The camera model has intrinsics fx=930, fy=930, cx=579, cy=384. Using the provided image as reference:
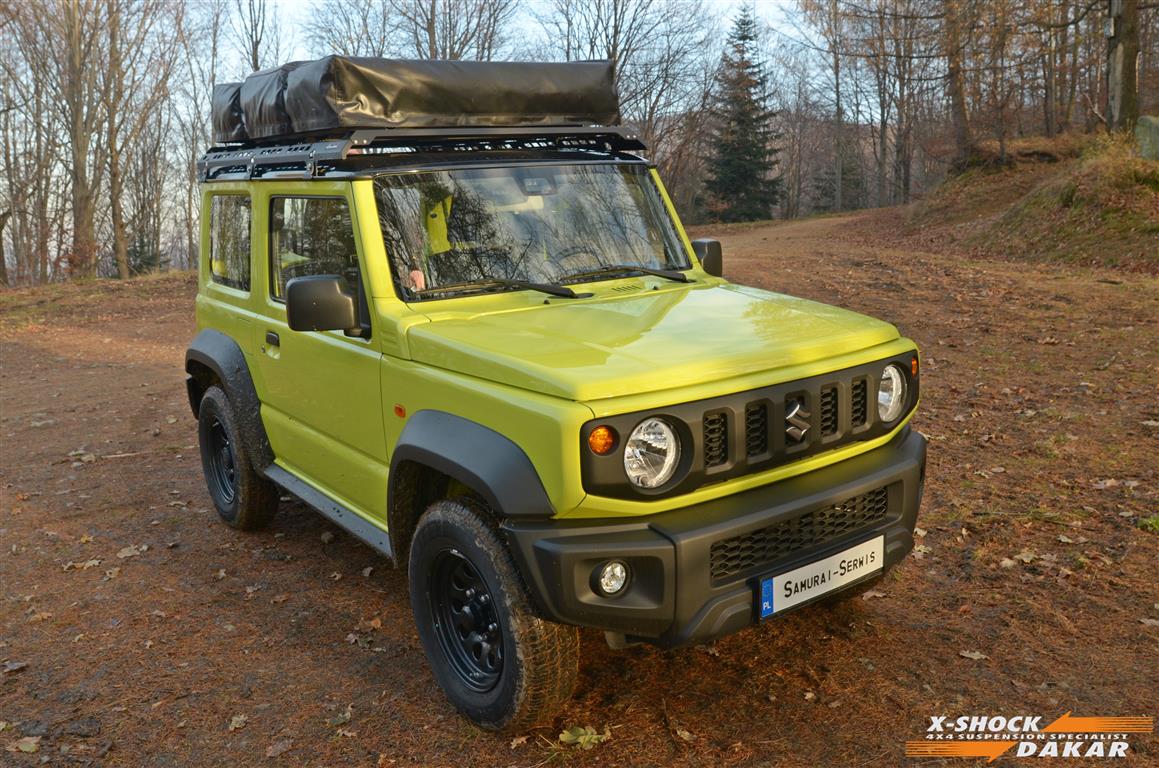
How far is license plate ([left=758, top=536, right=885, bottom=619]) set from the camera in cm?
311

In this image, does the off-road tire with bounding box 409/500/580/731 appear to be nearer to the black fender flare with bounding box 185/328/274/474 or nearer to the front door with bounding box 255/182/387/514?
the front door with bounding box 255/182/387/514

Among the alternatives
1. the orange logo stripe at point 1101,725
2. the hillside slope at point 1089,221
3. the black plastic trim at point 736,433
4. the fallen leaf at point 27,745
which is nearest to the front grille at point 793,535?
the black plastic trim at point 736,433

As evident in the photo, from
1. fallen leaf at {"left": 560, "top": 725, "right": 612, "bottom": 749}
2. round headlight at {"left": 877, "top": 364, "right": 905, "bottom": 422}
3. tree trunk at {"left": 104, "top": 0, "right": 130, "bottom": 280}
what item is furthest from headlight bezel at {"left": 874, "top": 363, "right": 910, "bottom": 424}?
tree trunk at {"left": 104, "top": 0, "right": 130, "bottom": 280}

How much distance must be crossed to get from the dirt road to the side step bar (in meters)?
0.52

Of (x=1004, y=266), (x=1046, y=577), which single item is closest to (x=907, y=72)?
(x=1004, y=266)

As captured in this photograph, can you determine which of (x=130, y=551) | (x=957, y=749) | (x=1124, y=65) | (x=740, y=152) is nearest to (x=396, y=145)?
(x=130, y=551)

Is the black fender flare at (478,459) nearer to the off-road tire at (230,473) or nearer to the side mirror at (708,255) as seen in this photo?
the side mirror at (708,255)

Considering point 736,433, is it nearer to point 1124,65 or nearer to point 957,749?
point 957,749

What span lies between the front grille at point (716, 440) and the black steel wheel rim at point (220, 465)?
12.2ft

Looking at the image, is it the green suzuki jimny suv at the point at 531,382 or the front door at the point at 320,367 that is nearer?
the green suzuki jimny suv at the point at 531,382

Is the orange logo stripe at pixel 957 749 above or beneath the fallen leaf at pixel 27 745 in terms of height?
above

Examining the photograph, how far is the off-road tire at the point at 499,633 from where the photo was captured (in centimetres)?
308

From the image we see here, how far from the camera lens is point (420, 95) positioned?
431 centimetres

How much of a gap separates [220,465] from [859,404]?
164 inches
